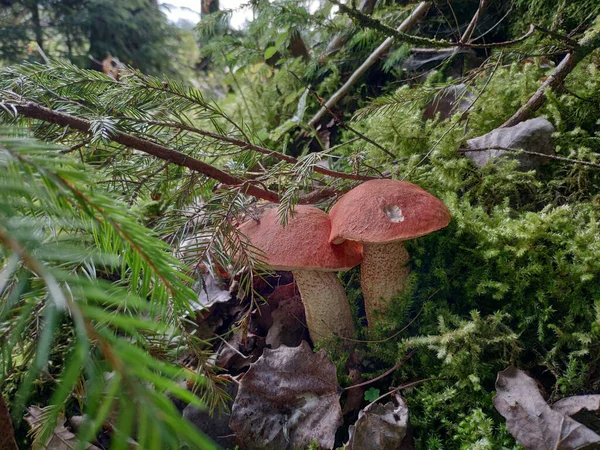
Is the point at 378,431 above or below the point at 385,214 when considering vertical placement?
below

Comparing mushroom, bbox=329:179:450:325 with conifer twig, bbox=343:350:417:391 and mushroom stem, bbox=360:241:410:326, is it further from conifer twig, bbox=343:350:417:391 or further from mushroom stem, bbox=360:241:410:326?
conifer twig, bbox=343:350:417:391

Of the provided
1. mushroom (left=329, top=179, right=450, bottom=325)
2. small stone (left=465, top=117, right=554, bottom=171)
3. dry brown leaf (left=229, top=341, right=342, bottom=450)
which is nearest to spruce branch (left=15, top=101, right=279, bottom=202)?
mushroom (left=329, top=179, right=450, bottom=325)

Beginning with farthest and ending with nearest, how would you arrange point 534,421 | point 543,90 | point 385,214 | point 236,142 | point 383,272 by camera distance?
point 543,90, point 383,272, point 236,142, point 385,214, point 534,421

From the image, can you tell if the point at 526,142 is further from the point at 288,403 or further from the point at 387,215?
the point at 288,403

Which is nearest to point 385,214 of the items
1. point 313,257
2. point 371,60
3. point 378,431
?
point 313,257

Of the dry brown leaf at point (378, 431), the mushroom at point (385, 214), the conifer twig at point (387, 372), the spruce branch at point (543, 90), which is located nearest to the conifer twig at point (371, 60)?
the spruce branch at point (543, 90)

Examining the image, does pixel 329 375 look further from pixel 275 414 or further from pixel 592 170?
pixel 592 170
